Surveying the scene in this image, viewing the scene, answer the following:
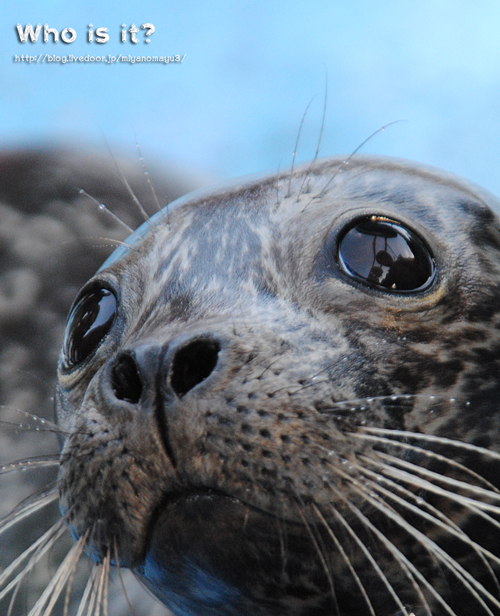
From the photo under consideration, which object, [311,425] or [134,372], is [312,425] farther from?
[134,372]

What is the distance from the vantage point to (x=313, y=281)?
1162 mm

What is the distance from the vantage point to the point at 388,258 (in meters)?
1.14

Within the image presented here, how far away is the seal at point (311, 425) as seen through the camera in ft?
3.16

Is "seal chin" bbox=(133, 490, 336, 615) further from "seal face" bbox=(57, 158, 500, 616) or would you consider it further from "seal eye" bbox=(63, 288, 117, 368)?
"seal eye" bbox=(63, 288, 117, 368)

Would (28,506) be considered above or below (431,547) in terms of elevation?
above

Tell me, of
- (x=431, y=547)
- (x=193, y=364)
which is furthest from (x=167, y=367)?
(x=431, y=547)

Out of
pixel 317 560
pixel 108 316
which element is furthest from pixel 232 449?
pixel 108 316

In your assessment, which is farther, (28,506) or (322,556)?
(28,506)

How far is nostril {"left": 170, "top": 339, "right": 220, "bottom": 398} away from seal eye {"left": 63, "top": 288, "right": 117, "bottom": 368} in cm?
41

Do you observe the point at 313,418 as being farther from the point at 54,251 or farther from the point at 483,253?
the point at 54,251

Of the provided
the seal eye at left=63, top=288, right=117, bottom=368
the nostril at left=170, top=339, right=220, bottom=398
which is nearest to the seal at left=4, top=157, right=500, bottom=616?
the nostril at left=170, top=339, right=220, bottom=398

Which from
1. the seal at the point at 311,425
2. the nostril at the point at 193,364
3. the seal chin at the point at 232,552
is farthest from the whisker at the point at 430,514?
the nostril at the point at 193,364

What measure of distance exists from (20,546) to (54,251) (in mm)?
943

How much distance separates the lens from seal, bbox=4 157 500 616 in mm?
964
